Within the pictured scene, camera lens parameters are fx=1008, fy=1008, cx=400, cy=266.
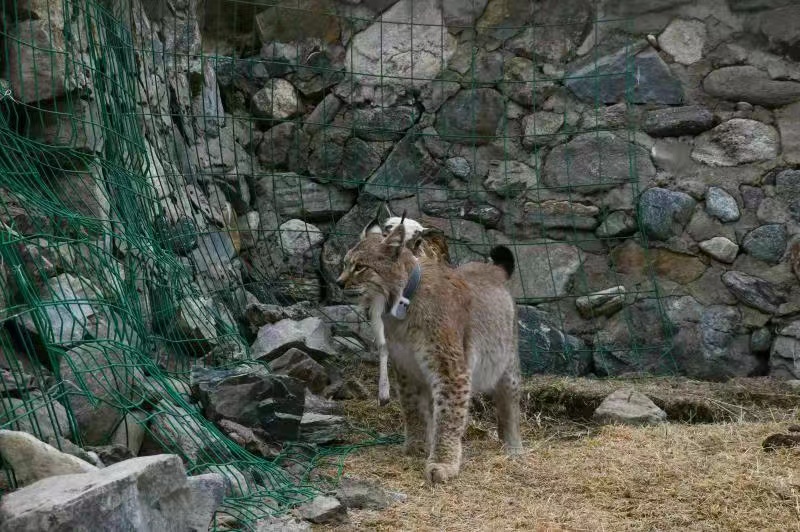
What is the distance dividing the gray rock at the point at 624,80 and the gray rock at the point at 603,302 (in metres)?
1.65

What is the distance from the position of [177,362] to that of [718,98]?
16.3 ft

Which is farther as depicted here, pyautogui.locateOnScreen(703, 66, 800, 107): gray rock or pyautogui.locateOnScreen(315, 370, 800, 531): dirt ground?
pyautogui.locateOnScreen(703, 66, 800, 107): gray rock

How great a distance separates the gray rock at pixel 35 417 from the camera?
13.3ft

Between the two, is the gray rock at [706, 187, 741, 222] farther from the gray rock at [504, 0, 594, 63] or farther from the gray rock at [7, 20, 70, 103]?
the gray rock at [7, 20, 70, 103]

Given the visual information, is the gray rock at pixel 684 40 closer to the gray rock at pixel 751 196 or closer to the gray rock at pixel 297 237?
the gray rock at pixel 751 196

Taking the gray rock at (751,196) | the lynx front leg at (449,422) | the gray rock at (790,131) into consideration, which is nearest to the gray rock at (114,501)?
the lynx front leg at (449,422)

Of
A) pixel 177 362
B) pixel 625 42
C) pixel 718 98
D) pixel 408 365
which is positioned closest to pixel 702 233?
pixel 718 98

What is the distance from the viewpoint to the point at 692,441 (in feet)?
19.7

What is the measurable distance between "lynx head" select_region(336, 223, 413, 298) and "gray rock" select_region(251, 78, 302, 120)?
306 centimetres

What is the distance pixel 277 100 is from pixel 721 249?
3991mm

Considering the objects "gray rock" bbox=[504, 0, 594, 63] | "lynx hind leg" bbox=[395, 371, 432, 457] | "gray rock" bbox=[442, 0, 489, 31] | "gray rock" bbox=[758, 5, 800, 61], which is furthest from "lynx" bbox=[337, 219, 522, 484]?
"gray rock" bbox=[758, 5, 800, 61]

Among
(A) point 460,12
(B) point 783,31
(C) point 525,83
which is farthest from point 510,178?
(B) point 783,31

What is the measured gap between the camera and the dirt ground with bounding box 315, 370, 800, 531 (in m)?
4.70

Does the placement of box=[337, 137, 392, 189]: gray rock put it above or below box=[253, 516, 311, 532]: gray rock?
above
